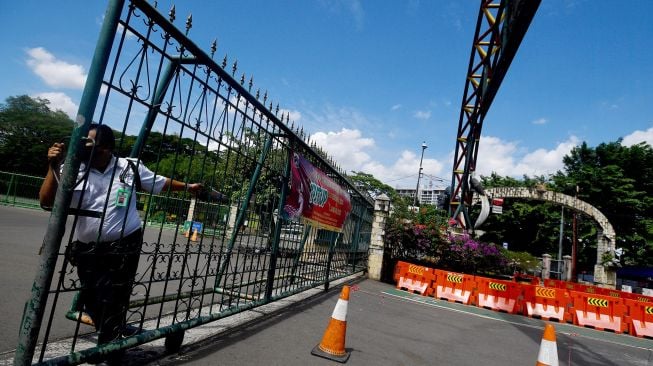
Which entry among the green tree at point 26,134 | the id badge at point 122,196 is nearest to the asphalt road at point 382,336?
the id badge at point 122,196

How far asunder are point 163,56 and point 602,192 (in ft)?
114

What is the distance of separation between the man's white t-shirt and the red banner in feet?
7.74

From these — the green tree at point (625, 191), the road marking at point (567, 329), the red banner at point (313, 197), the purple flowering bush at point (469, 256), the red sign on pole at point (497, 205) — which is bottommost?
the road marking at point (567, 329)

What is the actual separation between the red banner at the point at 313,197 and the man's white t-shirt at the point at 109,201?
2.36 m

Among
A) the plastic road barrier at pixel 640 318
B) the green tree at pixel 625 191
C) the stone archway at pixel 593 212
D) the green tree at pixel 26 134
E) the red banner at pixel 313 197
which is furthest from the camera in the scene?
the green tree at pixel 26 134

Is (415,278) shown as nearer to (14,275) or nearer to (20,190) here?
(14,275)

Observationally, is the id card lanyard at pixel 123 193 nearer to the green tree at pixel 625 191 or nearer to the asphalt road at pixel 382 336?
the asphalt road at pixel 382 336

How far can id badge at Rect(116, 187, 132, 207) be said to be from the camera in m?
2.53

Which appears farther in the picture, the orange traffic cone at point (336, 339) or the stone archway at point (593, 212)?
the stone archway at point (593, 212)

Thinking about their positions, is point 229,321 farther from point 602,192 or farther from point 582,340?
point 602,192

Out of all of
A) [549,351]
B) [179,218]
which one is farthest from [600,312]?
[179,218]

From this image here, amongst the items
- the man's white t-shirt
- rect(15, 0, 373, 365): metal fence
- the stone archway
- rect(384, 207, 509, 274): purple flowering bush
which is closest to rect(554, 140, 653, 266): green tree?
the stone archway

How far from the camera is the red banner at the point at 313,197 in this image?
493 centimetres

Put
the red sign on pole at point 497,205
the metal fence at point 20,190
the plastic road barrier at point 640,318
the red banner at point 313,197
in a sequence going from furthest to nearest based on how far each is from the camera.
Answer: the red sign on pole at point 497,205
the metal fence at point 20,190
the plastic road barrier at point 640,318
the red banner at point 313,197
